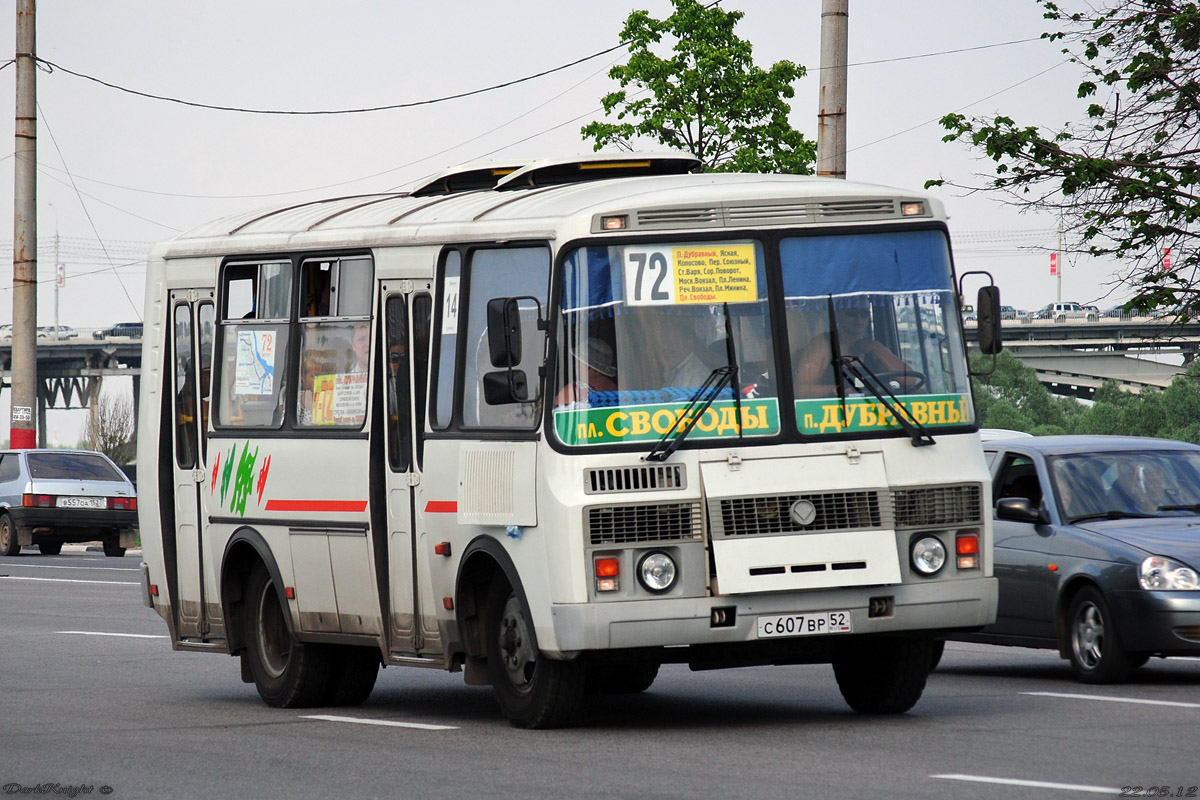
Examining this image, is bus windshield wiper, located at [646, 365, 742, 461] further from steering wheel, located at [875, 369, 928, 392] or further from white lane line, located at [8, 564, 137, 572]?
white lane line, located at [8, 564, 137, 572]

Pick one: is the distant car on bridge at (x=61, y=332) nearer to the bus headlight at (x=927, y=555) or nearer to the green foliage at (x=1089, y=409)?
the green foliage at (x=1089, y=409)

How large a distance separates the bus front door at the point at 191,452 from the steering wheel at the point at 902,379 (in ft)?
15.0

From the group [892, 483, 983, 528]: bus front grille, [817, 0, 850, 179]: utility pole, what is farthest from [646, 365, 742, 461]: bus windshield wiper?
[817, 0, 850, 179]: utility pole

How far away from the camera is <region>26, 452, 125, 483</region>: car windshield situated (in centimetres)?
3281

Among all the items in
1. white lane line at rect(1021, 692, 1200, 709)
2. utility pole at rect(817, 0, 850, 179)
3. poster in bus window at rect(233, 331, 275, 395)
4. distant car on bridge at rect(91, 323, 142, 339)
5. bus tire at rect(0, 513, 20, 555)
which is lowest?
white lane line at rect(1021, 692, 1200, 709)

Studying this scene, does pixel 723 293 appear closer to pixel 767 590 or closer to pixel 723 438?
pixel 723 438

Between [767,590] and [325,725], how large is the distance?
2726mm

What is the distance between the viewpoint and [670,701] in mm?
11945

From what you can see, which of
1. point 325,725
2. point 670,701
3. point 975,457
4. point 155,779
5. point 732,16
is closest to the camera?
point 155,779

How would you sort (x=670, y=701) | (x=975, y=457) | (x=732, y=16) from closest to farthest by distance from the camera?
(x=975, y=457), (x=670, y=701), (x=732, y=16)

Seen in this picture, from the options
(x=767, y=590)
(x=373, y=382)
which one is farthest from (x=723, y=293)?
(x=373, y=382)

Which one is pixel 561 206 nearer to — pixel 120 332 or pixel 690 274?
pixel 690 274

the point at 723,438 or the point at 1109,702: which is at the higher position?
the point at 723,438

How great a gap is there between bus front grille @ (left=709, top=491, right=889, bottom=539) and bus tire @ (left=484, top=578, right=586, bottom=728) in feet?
3.24
